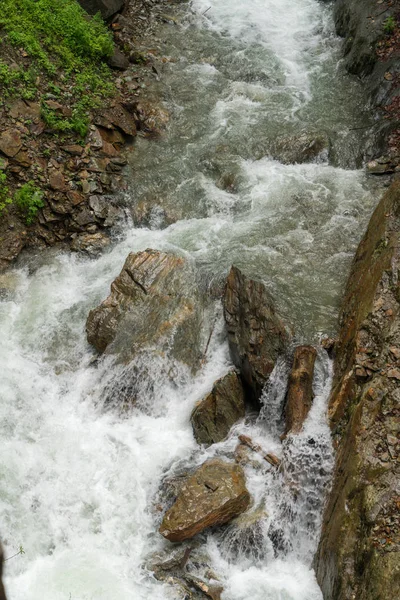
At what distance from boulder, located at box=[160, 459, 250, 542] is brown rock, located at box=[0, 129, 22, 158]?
23.9 feet

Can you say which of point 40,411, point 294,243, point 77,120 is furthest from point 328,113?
point 40,411

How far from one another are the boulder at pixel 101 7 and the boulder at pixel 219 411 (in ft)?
36.9

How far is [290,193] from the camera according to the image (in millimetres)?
10844

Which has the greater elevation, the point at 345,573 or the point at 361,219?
the point at 361,219

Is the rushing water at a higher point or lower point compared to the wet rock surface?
higher

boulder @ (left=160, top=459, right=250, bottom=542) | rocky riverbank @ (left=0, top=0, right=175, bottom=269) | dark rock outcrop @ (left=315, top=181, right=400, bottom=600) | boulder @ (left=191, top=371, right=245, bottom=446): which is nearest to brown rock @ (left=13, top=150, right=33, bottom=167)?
rocky riverbank @ (left=0, top=0, right=175, bottom=269)

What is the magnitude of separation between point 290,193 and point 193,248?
2357mm

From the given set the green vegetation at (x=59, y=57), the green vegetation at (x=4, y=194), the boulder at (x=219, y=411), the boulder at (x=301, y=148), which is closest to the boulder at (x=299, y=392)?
the boulder at (x=219, y=411)

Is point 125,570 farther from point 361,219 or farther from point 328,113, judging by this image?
point 328,113

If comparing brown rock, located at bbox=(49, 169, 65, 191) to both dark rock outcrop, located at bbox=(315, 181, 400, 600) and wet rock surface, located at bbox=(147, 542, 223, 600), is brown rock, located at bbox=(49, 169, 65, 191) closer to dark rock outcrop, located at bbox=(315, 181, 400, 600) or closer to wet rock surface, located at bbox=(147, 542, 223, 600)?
dark rock outcrop, located at bbox=(315, 181, 400, 600)

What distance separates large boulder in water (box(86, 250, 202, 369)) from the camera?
8.82 meters

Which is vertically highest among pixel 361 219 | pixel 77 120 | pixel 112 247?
pixel 77 120

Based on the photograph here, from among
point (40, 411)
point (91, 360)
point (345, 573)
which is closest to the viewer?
point (345, 573)

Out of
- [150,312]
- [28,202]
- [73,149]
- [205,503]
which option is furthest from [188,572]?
[73,149]
